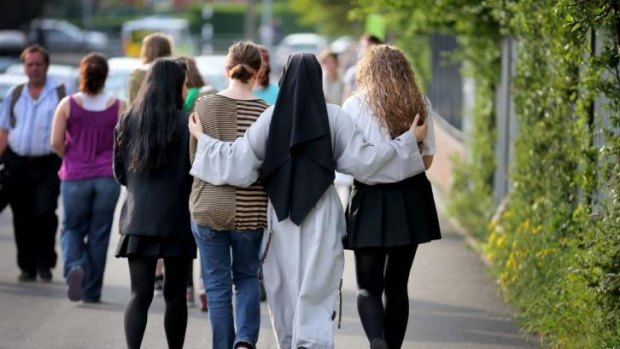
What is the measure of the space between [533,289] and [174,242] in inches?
120

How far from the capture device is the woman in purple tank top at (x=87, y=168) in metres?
9.29

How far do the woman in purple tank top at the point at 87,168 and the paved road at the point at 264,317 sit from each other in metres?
0.35

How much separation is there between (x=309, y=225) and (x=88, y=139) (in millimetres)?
3078

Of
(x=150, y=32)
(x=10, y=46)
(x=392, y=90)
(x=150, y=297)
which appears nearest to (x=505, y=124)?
(x=392, y=90)

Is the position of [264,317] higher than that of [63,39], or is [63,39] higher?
[264,317]

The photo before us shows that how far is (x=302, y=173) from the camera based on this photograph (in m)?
6.66

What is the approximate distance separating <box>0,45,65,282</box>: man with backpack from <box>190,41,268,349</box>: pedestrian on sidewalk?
11.8 ft

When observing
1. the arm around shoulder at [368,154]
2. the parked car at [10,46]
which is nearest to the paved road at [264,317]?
the arm around shoulder at [368,154]

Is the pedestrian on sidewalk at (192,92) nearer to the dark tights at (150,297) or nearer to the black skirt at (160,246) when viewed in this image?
the dark tights at (150,297)

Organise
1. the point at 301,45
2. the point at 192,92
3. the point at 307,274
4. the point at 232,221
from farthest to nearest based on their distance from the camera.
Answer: the point at 301,45 < the point at 192,92 < the point at 232,221 < the point at 307,274

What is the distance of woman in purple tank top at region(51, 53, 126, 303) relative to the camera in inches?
366

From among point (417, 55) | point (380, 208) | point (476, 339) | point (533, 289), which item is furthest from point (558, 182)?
point (417, 55)

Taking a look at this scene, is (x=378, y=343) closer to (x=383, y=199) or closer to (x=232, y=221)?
(x=383, y=199)

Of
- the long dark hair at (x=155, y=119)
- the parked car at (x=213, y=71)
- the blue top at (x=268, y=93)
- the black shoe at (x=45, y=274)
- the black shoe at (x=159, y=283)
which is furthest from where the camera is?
the parked car at (x=213, y=71)
